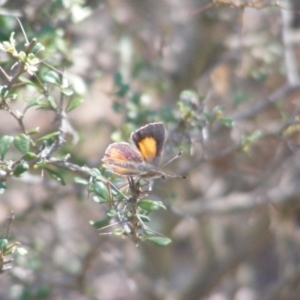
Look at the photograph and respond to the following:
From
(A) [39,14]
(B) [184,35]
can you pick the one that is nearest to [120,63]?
(B) [184,35]

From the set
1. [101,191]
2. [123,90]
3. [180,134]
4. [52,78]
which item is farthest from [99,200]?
[123,90]

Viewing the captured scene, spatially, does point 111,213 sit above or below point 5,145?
below

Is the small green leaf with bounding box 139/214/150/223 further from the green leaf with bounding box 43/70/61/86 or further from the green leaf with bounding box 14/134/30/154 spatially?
the green leaf with bounding box 43/70/61/86

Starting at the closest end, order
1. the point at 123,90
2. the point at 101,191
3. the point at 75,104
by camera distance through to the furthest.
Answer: the point at 101,191
the point at 75,104
the point at 123,90

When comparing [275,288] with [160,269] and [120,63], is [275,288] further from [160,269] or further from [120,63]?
[120,63]

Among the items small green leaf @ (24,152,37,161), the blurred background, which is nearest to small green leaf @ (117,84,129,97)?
the blurred background

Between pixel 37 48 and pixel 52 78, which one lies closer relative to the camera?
pixel 37 48

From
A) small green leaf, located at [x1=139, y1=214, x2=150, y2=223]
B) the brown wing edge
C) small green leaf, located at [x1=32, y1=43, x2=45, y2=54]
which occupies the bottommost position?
small green leaf, located at [x1=139, y1=214, x2=150, y2=223]

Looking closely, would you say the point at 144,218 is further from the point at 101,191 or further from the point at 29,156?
the point at 29,156
